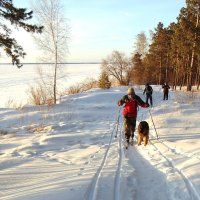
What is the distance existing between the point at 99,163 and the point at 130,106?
3.09m

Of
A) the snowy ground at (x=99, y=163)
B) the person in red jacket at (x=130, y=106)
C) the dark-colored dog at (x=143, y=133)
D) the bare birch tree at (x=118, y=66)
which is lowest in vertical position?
the snowy ground at (x=99, y=163)

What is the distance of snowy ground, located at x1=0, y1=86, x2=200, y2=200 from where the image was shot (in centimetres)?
620

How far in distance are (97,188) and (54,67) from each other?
881 inches

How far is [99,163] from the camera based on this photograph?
334 inches

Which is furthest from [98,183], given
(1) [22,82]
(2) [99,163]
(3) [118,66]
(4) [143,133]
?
(3) [118,66]

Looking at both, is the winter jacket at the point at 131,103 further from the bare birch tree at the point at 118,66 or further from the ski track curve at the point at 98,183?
the bare birch tree at the point at 118,66

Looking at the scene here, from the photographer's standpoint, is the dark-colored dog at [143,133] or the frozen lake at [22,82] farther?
the frozen lake at [22,82]

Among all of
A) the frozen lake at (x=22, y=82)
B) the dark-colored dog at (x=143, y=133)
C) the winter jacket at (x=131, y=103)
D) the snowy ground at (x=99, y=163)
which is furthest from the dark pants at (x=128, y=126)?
the frozen lake at (x=22, y=82)

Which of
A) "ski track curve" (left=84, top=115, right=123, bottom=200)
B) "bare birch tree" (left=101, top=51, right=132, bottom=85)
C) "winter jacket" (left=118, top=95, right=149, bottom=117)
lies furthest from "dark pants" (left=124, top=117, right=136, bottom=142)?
"bare birch tree" (left=101, top=51, right=132, bottom=85)

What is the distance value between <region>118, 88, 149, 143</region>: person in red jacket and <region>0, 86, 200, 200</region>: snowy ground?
2.09 feet

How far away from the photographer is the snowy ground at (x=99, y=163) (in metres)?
6.20

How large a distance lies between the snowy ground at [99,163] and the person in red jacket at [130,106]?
637mm

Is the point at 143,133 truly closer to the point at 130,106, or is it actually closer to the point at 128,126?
the point at 128,126

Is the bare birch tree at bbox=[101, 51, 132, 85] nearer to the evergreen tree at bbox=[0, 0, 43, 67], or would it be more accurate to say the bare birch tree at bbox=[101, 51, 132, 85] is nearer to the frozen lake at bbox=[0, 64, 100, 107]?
the frozen lake at bbox=[0, 64, 100, 107]
